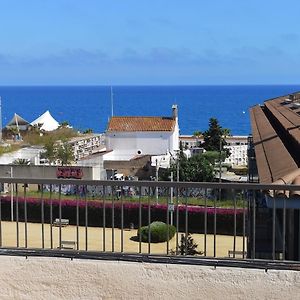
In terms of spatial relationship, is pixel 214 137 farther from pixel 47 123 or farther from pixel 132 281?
pixel 132 281

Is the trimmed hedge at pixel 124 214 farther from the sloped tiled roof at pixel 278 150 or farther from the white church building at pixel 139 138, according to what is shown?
the white church building at pixel 139 138

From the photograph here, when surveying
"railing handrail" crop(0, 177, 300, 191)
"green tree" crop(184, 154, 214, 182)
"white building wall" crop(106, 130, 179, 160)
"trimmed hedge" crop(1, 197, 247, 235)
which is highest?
"railing handrail" crop(0, 177, 300, 191)

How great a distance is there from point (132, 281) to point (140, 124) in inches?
1867

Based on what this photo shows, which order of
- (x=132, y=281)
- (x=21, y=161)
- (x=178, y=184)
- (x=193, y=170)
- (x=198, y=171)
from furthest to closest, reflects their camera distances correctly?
(x=21, y=161) < (x=198, y=171) < (x=193, y=170) < (x=178, y=184) < (x=132, y=281)

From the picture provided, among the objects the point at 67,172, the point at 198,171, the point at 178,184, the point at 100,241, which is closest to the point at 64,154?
the point at 67,172

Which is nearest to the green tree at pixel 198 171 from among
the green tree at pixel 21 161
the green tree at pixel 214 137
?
the green tree at pixel 21 161

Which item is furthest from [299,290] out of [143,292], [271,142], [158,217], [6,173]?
[6,173]

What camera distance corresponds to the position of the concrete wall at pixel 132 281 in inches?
227

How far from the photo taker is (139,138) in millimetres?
52281

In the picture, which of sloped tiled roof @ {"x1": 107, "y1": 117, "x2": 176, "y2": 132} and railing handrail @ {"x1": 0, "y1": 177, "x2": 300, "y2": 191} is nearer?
railing handrail @ {"x1": 0, "y1": 177, "x2": 300, "y2": 191}

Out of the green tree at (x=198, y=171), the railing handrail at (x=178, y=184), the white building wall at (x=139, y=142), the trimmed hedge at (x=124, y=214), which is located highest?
the railing handrail at (x=178, y=184)

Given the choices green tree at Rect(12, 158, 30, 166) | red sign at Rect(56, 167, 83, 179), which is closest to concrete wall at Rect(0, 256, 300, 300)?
red sign at Rect(56, 167, 83, 179)

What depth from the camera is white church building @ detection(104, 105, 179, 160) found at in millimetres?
52188

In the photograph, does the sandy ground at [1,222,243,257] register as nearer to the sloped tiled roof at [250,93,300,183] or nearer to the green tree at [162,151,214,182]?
the sloped tiled roof at [250,93,300,183]
